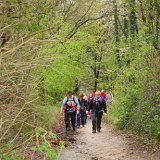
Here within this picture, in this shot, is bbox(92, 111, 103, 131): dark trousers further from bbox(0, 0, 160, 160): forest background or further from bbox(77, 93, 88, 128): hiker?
bbox(77, 93, 88, 128): hiker

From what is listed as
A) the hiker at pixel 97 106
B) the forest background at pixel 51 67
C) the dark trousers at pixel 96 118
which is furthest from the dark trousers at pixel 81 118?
the hiker at pixel 97 106

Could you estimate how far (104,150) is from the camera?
12.6 metres

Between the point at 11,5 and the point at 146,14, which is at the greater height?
the point at 146,14

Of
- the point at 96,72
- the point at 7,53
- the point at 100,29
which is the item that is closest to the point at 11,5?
the point at 7,53

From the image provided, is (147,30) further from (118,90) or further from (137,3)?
(118,90)

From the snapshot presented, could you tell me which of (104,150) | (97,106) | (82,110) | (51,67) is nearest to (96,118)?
(97,106)

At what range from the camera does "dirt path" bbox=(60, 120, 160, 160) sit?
11309mm

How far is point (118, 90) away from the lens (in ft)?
63.6

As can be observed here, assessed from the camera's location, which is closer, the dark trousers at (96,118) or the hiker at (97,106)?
the hiker at (97,106)

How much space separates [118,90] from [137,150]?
718 centimetres

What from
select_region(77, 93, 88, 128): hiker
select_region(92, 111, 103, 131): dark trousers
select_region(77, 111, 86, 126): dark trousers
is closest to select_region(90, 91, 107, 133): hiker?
select_region(92, 111, 103, 131): dark trousers

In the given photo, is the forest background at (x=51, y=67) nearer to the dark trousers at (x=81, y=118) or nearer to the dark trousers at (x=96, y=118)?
the dark trousers at (x=96, y=118)

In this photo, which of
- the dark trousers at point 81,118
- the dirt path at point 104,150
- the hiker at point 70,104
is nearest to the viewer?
the dirt path at point 104,150

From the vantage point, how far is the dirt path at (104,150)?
11.3 metres
